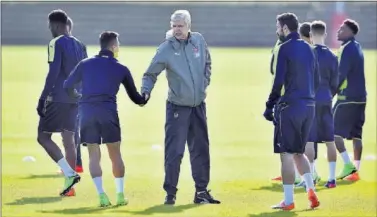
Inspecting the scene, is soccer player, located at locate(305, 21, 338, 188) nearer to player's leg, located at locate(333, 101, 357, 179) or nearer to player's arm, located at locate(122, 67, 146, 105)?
player's leg, located at locate(333, 101, 357, 179)

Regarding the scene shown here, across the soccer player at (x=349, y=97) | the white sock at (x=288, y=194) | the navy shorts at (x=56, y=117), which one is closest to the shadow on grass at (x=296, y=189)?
the soccer player at (x=349, y=97)

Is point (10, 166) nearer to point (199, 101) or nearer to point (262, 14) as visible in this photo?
point (199, 101)

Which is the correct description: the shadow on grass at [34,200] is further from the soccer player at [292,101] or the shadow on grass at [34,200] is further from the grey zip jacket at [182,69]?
the soccer player at [292,101]

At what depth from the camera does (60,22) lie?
14680 millimetres

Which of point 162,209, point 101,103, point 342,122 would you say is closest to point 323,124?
point 342,122

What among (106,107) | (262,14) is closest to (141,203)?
(106,107)

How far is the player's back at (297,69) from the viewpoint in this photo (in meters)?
13.1

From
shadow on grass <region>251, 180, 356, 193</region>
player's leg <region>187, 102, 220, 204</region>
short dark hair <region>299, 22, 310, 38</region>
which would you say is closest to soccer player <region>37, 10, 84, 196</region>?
player's leg <region>187, 102, 220, 204</region>

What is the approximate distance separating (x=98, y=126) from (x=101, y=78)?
49 cm

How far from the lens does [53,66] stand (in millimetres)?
14391

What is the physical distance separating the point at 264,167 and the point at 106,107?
4733 mm

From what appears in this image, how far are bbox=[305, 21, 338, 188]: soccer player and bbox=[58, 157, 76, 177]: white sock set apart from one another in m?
2.81

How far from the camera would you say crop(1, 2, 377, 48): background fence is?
237 ft

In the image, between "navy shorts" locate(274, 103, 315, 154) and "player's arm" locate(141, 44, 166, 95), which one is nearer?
"navy shorts" locate(274, 103, 315, 154)
